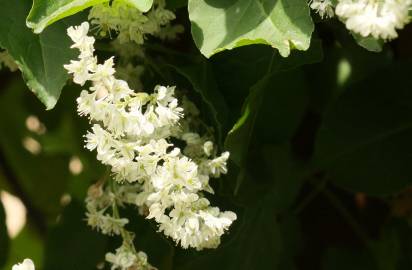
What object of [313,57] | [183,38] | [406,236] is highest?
[313,57]

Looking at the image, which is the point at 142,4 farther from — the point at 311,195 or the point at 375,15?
the point at 311,195

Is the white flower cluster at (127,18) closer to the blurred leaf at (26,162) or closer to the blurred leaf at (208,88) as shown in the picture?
the blurred leaf at (208,88)

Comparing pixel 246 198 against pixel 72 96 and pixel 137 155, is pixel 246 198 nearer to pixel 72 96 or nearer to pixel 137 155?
pixel 137 155

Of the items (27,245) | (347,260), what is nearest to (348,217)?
(347,260)

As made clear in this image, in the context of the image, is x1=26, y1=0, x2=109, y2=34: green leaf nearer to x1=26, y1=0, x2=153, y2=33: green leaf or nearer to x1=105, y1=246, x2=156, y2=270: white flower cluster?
x1=26, y1=0, x2=153, y2=33: green leaf

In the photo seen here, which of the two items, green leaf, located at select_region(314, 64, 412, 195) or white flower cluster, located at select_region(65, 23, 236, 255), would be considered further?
green leaf, located at select_region(314, 64, 412, 195)

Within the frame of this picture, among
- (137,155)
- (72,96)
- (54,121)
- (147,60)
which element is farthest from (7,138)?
(137,155)

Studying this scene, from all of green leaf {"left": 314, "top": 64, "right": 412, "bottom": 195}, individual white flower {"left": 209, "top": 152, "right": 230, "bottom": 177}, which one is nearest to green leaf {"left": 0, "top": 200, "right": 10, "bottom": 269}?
individual white flower {"left": 209, "top": 152, "right": 230, "bottom": 177}
